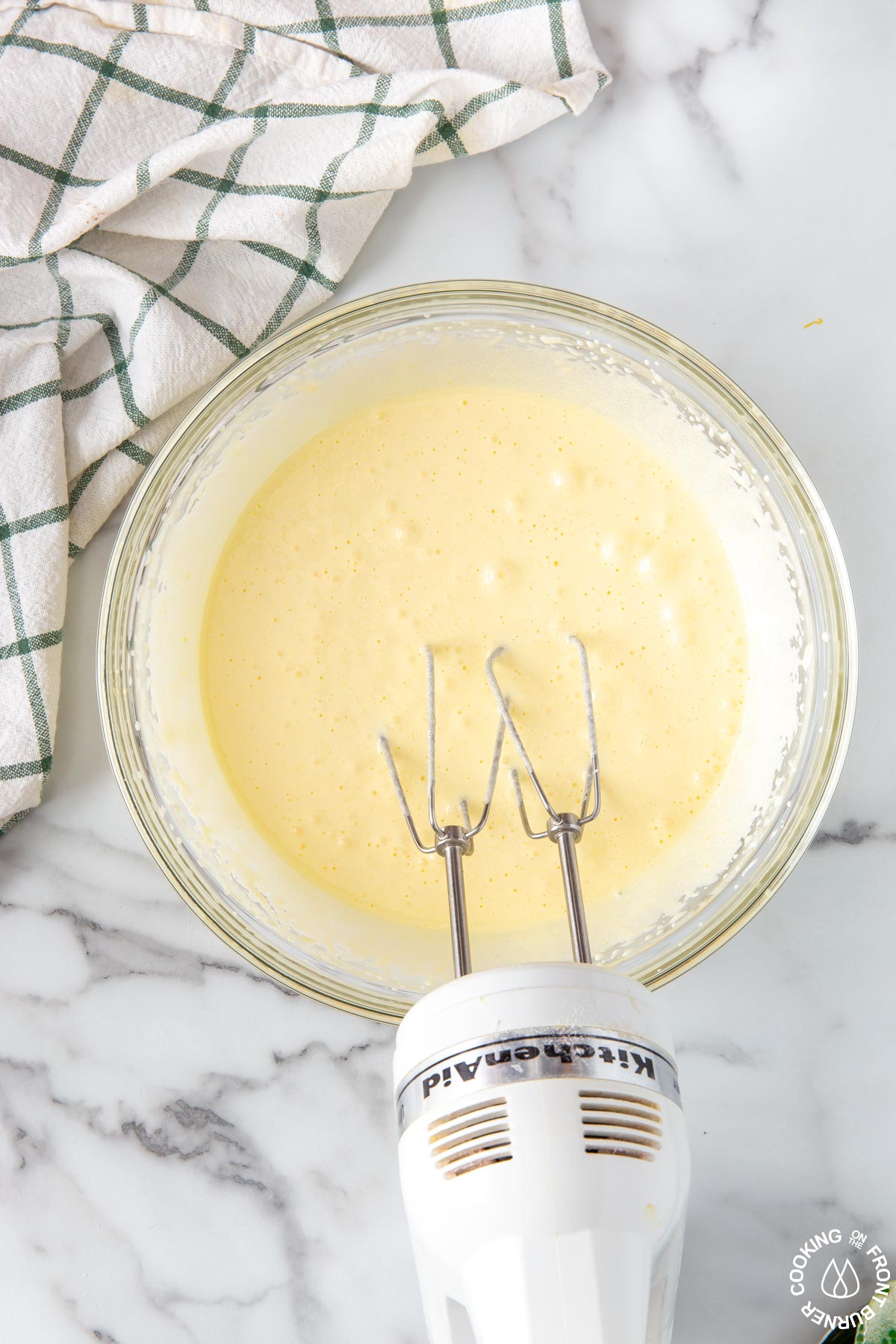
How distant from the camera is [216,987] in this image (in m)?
0.91

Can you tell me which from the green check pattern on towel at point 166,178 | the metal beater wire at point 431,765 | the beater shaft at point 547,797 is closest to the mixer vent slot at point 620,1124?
the beater shaft at point 547,797

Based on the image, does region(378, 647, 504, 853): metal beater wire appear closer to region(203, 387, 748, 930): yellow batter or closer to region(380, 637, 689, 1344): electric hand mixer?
region(203, 387, 748, 930): yellow batter

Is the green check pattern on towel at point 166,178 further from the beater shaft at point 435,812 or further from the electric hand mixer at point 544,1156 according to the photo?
the electric hand mixer at point 544,1156

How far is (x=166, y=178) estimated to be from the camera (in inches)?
34.7

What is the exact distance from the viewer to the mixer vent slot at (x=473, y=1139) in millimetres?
598

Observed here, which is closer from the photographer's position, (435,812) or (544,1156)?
(544,1156)

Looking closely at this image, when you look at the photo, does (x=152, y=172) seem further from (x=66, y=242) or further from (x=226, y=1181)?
(x=226, y=1181)

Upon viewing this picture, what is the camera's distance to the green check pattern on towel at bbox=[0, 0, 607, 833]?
872mm

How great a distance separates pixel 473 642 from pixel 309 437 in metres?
0.22

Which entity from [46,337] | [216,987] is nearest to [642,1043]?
[216,987]

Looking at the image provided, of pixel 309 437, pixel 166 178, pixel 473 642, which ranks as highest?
pixel 166 178

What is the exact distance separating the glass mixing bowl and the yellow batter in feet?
0.09

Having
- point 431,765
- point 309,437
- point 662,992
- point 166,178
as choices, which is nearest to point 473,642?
point 431,765

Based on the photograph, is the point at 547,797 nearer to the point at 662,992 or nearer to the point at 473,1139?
the point at 662,992
